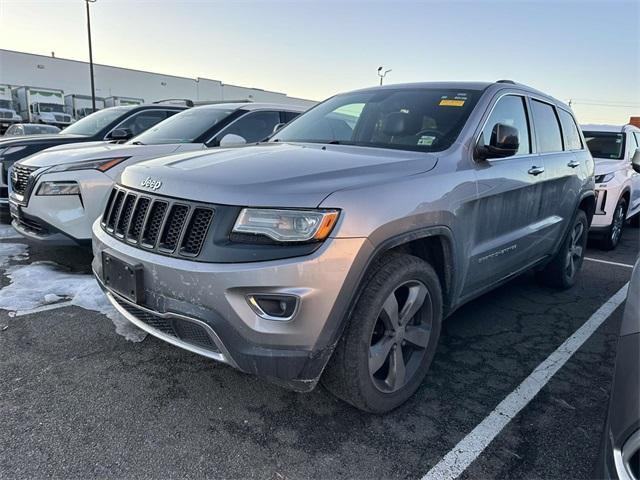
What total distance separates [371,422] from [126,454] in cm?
120

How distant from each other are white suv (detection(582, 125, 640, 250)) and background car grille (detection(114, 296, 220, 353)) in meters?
5.73

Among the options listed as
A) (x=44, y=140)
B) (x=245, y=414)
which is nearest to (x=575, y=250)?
(x=245, y=414)

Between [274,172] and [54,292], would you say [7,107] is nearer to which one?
[54,292]

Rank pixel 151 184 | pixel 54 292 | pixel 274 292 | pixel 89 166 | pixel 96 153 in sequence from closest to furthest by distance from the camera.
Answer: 1. pixel 274 292
2. pixel 151 184
3. pixel 54 292
4. pixel 89 166
5. pixel 96 153

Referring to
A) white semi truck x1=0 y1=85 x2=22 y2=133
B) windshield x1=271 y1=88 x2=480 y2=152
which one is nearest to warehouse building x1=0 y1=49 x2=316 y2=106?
white semi truck x1=0 y1=85 x2=22 y2=133

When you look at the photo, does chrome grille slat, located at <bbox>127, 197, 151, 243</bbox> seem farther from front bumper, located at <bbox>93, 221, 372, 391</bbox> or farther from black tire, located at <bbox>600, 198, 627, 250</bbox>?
black tire, located at <bbox>600, 198, 627, 250</bbox>

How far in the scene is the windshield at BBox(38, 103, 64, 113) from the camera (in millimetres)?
35375

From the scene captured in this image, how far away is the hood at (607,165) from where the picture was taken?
6.51 meters

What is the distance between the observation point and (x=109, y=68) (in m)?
48.4

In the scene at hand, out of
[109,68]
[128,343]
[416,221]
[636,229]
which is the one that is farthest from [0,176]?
[109,68]

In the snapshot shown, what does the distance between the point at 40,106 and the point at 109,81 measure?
1398cm

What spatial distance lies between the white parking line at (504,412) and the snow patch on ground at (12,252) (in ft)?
15.2

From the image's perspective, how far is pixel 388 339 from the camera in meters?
2.43

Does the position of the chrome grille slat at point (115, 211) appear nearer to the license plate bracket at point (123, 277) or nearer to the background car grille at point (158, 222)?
the background car grille at point (158, 222)
